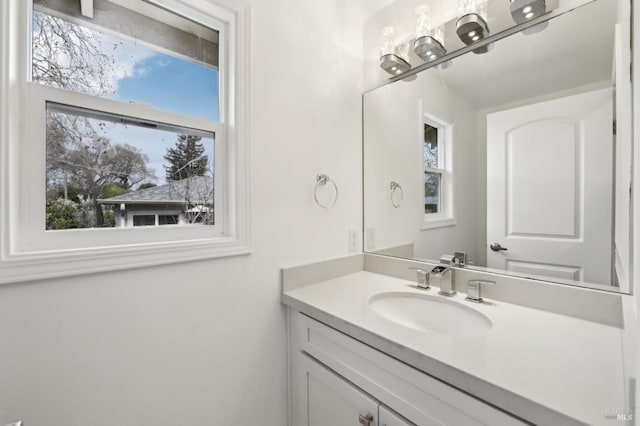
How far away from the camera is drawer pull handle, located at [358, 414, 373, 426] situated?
33.5 inches

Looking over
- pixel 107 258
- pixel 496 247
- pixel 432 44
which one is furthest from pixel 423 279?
pixel 107 258

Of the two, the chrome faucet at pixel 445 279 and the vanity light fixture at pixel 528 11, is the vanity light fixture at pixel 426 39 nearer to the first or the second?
the vanity light fixture at pixel 528 11

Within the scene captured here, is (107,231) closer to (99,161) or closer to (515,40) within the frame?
(99,161)

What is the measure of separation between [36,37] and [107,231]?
60 cm

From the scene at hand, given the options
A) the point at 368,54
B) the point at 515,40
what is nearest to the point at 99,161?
the point at 368,54

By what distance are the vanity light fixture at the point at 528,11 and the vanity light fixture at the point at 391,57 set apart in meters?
0.47

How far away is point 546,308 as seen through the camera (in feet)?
3.30

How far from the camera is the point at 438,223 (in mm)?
1365

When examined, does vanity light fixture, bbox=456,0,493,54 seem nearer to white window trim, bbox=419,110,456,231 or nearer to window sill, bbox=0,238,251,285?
white window trim, bbox=419,110,456,231

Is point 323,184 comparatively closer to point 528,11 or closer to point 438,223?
point 438,223

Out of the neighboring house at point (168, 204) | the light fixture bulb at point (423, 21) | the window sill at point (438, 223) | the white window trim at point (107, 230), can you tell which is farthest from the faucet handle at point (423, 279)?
the light fixture bulb at point (423, 21)

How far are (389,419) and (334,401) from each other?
25 centimetres

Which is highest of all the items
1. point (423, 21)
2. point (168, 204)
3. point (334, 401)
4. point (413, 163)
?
point (423, 21)

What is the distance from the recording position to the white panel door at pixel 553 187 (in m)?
0.94
